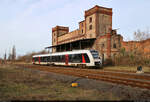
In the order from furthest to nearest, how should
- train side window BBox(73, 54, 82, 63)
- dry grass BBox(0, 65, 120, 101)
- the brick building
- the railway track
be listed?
the brick building → train side window BBox(73, 54, 82, 63) → the railway track → dry grass BBox(0, 65, 120, 101)

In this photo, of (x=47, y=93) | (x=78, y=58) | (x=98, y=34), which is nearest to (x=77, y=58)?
(x=78, y=58)

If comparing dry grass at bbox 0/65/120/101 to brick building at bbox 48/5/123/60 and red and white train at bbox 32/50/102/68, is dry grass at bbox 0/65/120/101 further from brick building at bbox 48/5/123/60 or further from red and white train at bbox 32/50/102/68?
brick building at bbox 48/5/123/60

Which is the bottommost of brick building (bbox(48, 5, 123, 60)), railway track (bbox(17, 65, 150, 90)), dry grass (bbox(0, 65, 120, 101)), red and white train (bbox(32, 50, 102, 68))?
dry grass (bbox(0, 65, 120, 101))

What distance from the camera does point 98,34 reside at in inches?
1444

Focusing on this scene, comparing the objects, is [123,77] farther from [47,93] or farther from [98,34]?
[98,34]

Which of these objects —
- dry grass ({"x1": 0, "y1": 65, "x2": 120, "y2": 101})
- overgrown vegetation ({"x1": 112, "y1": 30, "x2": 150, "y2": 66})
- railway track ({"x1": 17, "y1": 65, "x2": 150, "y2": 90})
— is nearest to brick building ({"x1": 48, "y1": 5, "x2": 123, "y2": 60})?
overgrown vegetation ({"x1": 112, "y1": 30, "x2": 150, "y2": 66})

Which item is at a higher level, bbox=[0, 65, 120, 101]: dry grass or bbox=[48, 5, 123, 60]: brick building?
bbox=[48, 5, 123, 60]: brick building

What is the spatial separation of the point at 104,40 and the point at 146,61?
11120 mm

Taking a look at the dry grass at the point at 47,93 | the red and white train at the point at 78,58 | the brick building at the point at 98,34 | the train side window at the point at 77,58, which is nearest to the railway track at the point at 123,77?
the dry grass at the point at 47,93

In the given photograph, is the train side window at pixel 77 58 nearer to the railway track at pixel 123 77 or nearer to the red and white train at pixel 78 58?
the red and white train at pixel 78 58

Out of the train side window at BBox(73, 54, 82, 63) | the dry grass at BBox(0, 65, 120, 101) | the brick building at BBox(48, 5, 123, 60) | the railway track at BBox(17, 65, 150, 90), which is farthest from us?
the brick building at BBox(48, 5, 123, 60)

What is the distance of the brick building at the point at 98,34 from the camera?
31.6m

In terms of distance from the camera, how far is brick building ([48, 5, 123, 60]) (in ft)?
104

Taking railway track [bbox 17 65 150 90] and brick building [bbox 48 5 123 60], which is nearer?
railway track [bbox 17 65 150 90]
